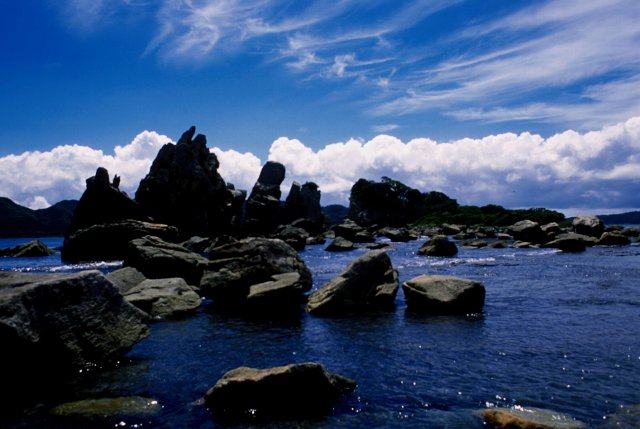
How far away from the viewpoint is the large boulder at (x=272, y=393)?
1053 cm

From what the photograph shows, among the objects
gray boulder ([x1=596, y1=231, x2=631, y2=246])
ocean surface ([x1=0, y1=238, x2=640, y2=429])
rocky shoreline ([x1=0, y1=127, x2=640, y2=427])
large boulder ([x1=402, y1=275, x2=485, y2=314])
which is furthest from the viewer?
gray boulder ([x1=596, y1=231, x2=631, y2=246])

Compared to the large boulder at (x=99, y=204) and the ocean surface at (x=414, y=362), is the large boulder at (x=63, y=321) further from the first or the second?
the large boulder at (x=99, y=204)

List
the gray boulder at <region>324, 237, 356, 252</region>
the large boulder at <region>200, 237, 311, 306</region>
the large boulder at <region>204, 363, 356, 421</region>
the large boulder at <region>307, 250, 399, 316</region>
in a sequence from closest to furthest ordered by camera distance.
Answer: the large boulder at <region>204, 363, 356, 421</region>
the large boulder at <region>307, 250, 399, 316</region>
the large boulder at <region>200, 237, 311, 306</region>
the gray boulder at <region>324, 237, 356, 252</region>

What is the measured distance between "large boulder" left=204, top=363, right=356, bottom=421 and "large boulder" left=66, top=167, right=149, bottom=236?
7710 centimetres

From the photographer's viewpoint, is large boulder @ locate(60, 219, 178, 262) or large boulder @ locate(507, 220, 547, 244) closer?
large boulder @ locate(60, 219, 178, 262)

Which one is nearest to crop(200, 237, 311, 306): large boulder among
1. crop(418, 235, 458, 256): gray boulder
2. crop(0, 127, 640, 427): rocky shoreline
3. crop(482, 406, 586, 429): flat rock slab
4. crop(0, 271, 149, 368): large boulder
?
crop(0, 127, 640, 427): rocky shoreline

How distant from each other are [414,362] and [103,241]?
64.2m

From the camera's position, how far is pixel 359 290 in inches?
929

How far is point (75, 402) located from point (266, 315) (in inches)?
453

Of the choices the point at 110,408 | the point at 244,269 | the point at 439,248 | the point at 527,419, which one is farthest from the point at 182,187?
the point at 527,419

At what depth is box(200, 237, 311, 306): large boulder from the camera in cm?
2570

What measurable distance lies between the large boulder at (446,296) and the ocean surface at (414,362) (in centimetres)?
100

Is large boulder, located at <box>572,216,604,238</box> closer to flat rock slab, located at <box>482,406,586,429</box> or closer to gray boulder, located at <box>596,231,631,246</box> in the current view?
gray boulder, located at <box>596,231,631,246</box>

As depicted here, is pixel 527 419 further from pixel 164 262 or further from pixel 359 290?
pixel 164 262
